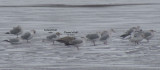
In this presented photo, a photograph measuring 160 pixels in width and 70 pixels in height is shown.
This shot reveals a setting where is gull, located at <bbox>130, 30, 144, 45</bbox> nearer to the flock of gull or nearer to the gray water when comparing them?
the flock of gull

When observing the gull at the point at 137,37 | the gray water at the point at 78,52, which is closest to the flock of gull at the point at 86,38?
the gull at the point at 137,37

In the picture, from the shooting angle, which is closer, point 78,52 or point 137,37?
point 78,52

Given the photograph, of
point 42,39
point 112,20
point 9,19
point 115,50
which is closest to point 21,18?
point 9,19

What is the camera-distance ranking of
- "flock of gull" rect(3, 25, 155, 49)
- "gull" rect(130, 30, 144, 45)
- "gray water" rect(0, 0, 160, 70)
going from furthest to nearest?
"gull" rect(130, 30, 144, 45)
"flock of gull" rect(3, 25, 155, 49)
"gray water" rect(0, 0, 160, 70)

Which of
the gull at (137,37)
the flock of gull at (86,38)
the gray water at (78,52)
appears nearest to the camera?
the gray water at (78,52)

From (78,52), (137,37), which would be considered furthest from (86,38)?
(78,52)

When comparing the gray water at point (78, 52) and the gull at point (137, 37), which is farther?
the gull at point (137, 37)

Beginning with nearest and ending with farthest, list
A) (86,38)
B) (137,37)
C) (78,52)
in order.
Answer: (78,52)
(137,37)
(86,38)

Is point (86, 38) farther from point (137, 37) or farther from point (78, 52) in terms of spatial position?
point (78, 52)

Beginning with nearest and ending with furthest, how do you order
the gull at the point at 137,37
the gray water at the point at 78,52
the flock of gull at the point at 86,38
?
the gray water at the point at 78,52 < the flock of gull at the point at 86,38 < the gull at the point at 137,37

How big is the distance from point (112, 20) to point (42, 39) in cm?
923

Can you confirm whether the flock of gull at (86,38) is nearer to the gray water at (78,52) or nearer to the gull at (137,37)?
the gull at (137,37)

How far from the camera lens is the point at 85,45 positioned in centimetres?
2016

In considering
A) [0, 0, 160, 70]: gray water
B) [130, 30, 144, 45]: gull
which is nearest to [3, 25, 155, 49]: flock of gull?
[130, 30, 144, 45]: gull
